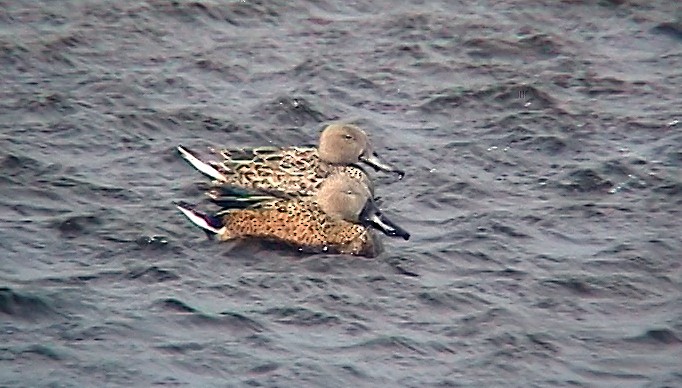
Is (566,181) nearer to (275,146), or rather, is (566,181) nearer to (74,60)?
(275,146)

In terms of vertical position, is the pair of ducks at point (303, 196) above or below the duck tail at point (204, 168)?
above

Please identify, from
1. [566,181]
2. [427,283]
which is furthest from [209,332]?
[566,181]

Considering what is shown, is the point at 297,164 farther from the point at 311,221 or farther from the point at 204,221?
the point at 204,221

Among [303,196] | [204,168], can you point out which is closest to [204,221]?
[303,196]

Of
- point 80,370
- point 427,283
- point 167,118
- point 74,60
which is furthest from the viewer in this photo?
point 74,60

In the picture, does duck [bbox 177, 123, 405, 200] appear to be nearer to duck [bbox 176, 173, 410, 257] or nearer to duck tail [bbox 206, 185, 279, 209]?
duck tail [bbox 206, 185, 279, 209]

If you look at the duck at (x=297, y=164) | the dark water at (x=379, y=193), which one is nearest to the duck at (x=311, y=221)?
the dark water at (x=379, y=193)

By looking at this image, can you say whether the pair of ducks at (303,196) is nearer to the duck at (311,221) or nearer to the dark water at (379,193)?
the duck at (311,221)
